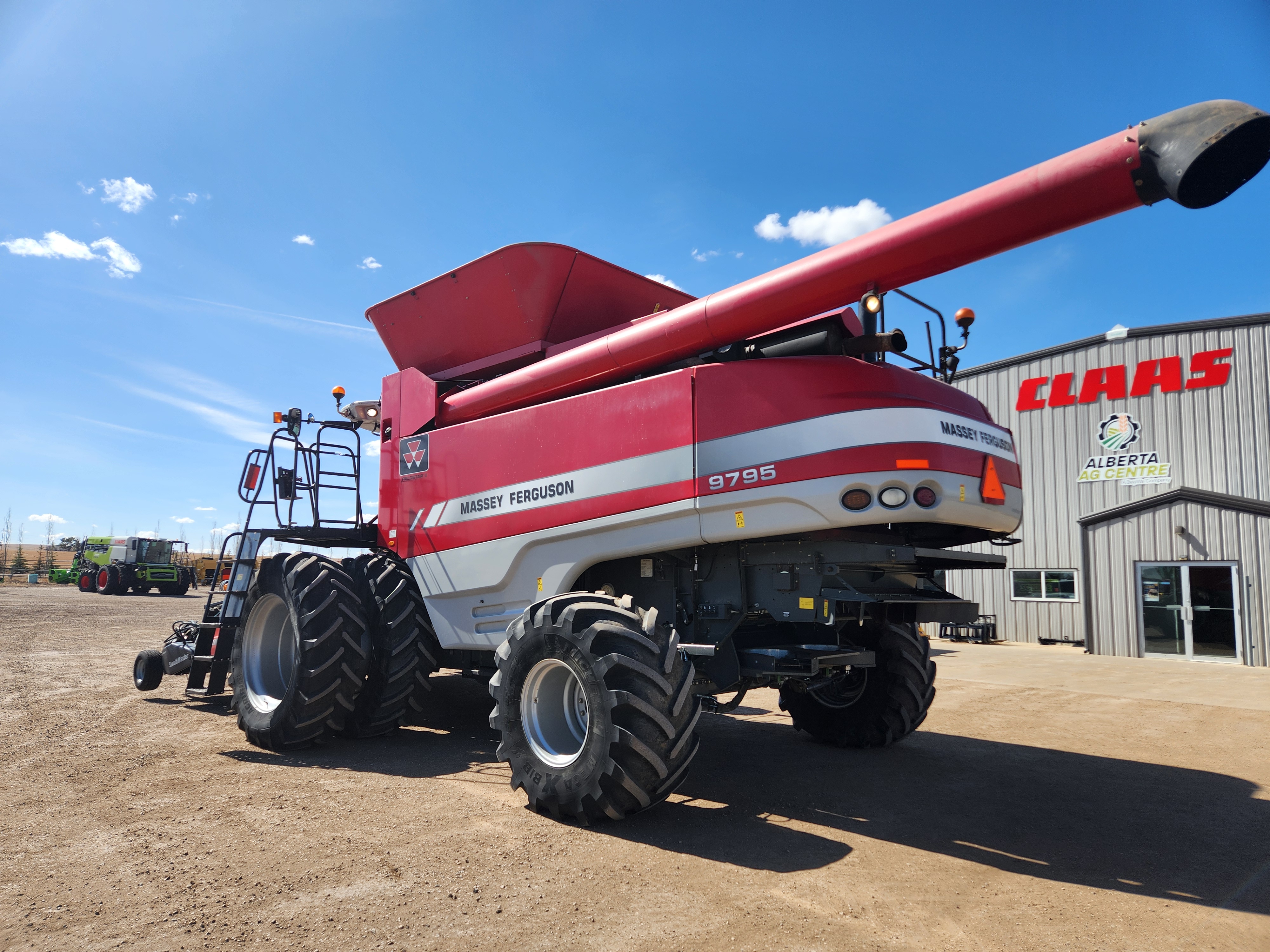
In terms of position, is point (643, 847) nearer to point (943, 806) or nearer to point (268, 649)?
point (943, 806)

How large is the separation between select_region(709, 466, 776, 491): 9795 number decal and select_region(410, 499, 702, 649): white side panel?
0.68ft

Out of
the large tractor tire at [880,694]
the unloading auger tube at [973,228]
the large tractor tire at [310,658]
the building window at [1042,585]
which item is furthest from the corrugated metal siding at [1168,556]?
the large tractor tire at [310,658]

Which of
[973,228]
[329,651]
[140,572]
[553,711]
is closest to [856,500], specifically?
[973,228]

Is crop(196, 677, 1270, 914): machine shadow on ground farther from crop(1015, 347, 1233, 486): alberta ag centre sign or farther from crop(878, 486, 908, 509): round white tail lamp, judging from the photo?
crop(1015, 347, 1233, 486): alberta ag centre sign

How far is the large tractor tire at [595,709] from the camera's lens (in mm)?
4191

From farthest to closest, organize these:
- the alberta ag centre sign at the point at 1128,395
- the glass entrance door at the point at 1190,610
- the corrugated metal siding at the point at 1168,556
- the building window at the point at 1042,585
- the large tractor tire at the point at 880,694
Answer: the building window at the point at 1042,585, the alberta ag centre sign at the point at 1128,395, the glass entrance door at the point at 1190,610, the corrugated metal siding at the point at 1168,556, the large tractor tire at the point at 880,694

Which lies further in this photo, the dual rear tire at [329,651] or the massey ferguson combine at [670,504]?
the dual rear tire at [329,651]

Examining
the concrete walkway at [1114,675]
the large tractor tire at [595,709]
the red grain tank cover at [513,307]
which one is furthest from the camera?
the concrete walkway at [1114,675]

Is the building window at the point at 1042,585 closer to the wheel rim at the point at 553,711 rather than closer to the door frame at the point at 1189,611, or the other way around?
the door frame at the point at 1189,611

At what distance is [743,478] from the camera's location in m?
4.60

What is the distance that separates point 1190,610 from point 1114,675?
15.2 feet

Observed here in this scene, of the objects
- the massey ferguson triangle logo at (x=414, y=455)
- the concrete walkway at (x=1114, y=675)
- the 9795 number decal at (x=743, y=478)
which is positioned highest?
the massey ferguson triangle logo at (x=414, y=455)

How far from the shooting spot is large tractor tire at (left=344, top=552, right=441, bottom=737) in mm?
6520

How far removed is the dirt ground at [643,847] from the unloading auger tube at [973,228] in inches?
118
